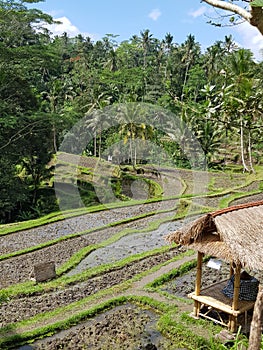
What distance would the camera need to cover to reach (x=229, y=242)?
6.36 metres

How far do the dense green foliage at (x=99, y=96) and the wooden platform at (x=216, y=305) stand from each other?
2.65 m

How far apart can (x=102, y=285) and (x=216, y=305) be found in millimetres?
3534

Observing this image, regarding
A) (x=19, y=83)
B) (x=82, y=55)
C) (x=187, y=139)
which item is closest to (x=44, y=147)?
(x=19, y=83)

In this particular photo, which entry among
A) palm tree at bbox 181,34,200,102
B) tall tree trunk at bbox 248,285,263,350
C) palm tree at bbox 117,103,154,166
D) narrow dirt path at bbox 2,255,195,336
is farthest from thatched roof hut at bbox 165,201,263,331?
palm tree at bbox 181,34,200,102

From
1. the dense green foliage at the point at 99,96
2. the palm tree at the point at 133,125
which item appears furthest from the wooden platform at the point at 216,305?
the palm tree at the point at 133,125

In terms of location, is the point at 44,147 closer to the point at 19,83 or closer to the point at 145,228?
the point at 19,83

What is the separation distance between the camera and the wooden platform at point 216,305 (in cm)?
698

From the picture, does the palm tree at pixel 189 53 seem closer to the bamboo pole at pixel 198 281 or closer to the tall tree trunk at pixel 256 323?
the bamboo pole at pixel 198 281

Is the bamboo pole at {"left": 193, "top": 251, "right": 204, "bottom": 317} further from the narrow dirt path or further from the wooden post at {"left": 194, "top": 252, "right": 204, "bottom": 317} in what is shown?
the narrow dirt path

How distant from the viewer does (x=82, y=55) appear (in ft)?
138

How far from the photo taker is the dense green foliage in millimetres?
6422

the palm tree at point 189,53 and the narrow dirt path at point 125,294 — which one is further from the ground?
the palm tree at point 189,53

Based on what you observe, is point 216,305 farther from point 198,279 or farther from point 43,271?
point 43,271

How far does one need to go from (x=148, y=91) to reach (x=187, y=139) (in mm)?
8101
